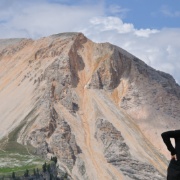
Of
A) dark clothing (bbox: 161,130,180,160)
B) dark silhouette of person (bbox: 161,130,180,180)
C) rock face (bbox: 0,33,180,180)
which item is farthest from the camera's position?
rock face (bbox: 0,33,180,180)

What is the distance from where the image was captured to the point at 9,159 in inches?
3194

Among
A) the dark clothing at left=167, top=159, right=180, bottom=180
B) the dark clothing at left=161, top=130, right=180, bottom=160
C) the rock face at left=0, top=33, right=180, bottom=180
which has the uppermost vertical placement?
the rock face at left=0, top=33, right=180, bottom=180

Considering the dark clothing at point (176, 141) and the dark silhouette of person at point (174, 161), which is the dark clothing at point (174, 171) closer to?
the dark silhouette of person at point (174, 161)

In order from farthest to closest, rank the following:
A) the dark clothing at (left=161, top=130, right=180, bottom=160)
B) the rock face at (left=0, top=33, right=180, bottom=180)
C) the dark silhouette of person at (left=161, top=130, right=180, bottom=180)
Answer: the rock face at (left=0, top=33, right=180, bottom=180)
the dark clothing at (left=161, top=130, right=180, bottom=160)
the dark silhouette of person at (left=161, top=130, right=180, bottom=180)

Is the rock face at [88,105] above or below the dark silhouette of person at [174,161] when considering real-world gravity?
above

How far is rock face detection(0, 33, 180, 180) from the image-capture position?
96.4 m

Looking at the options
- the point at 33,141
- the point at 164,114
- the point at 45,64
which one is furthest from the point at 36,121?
the point at 164,114

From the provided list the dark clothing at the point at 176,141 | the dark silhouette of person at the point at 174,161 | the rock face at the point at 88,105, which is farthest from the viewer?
the rock face at the point at 88,105

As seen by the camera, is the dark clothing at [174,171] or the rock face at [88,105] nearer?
the dark clothing at [174,171]

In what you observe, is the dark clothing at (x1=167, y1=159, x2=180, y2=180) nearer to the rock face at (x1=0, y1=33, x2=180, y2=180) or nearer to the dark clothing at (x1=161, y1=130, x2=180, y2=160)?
the dark clothing at (x1=161, y1=130, x2=180, y2=160)

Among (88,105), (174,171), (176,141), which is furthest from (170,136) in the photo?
(88,105)

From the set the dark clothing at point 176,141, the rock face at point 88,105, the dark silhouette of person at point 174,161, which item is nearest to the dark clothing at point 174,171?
the dark silhouette of person at point 174,161

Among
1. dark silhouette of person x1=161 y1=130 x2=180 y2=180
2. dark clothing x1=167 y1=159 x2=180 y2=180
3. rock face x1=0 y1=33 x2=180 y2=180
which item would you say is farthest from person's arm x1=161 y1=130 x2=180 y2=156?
rock face x1=0 y1=33 x2=180 y2=180

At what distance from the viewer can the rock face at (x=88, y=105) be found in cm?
9638
